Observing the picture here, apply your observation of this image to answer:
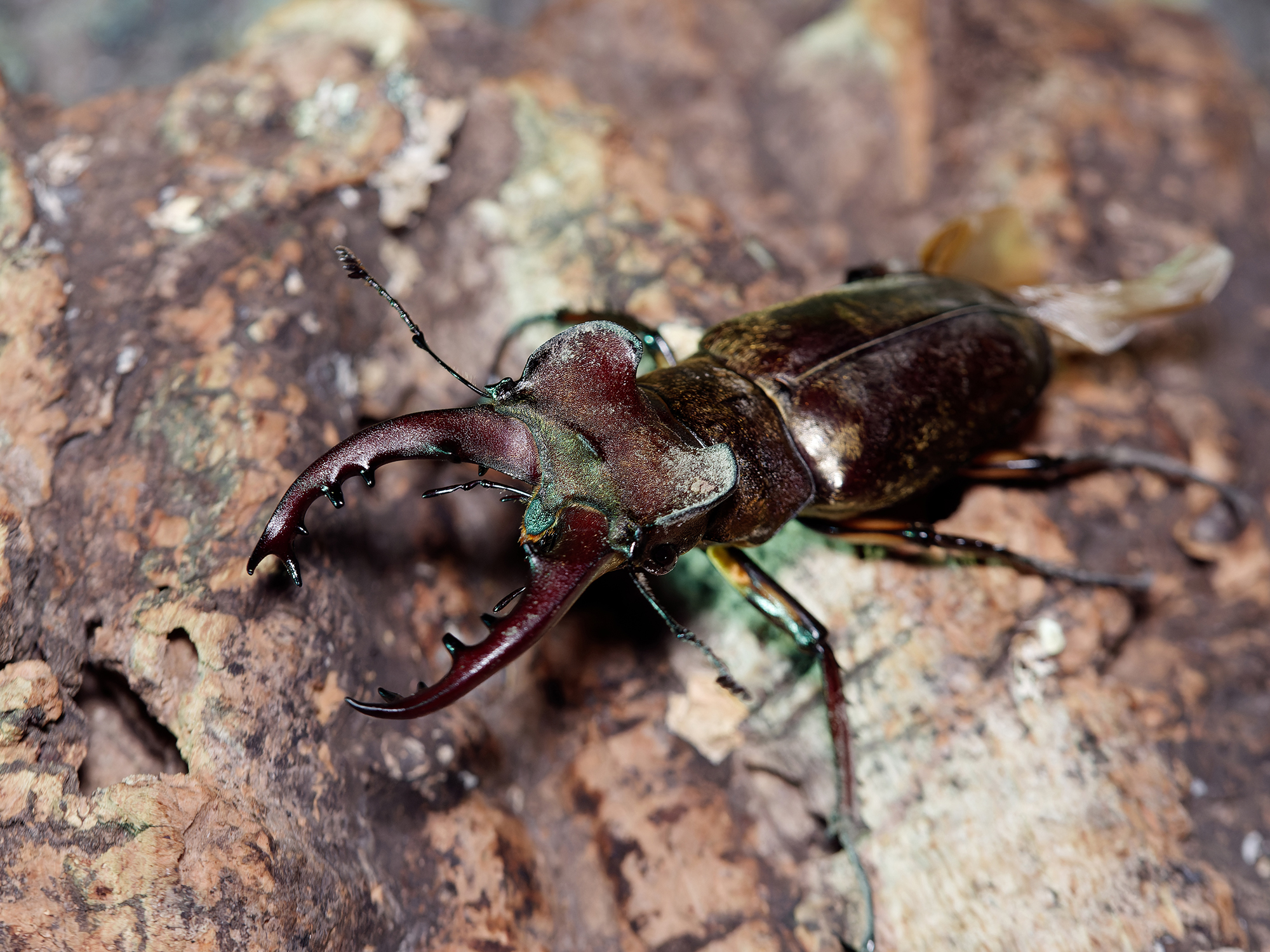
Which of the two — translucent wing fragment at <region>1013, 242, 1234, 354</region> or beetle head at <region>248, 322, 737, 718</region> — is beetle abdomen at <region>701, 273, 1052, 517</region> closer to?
translucent wing fragment at <region>1013, 242, 1234, 354</region>

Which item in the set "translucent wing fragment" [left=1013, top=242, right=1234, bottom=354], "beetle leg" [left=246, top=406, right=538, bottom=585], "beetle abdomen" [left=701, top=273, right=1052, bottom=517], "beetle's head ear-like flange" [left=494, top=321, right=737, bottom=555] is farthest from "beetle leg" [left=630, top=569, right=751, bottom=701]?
"translucent wing fragment" [left=1013, top=242, right=1234, bottom=354]

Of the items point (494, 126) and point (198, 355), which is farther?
point (494, 126)

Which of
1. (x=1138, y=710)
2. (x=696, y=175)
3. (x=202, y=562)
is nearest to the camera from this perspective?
(x=202, y=562)

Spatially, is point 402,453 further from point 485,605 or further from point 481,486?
point 485,605

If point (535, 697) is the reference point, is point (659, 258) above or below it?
above

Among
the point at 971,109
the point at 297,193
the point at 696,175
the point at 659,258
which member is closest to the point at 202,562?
the point at 297,193

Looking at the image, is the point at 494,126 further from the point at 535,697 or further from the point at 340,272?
the point at 535,697

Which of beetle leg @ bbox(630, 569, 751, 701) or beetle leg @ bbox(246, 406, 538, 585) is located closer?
beetle leg @ bbox(246, 406, 538, 585)

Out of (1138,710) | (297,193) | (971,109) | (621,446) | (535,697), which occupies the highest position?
(297,193)
